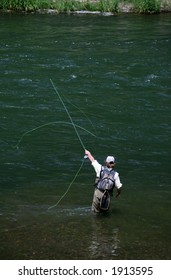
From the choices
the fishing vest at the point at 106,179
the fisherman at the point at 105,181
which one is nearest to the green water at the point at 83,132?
the fisherman at the point at 105,181

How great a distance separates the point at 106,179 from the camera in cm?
1222

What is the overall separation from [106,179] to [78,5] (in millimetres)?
23359

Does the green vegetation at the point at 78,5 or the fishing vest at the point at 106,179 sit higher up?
the green vegetation at the point at 78,5

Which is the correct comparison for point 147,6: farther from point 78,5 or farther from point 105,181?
point 105,181

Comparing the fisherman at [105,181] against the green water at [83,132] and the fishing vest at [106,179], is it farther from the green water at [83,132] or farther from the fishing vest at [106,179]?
the green water at [83,132]

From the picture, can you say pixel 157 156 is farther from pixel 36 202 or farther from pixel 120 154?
pixel 36 202

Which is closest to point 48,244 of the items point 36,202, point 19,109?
point 36,202

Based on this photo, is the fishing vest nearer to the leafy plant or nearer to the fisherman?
the fisherman

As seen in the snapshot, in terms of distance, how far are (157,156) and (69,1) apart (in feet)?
63.8

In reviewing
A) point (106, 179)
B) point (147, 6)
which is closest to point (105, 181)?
point (106, 179)

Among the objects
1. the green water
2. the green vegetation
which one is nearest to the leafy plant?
the green vegetation

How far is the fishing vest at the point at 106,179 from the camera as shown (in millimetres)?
12164

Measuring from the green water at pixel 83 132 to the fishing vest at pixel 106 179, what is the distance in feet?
2.56
